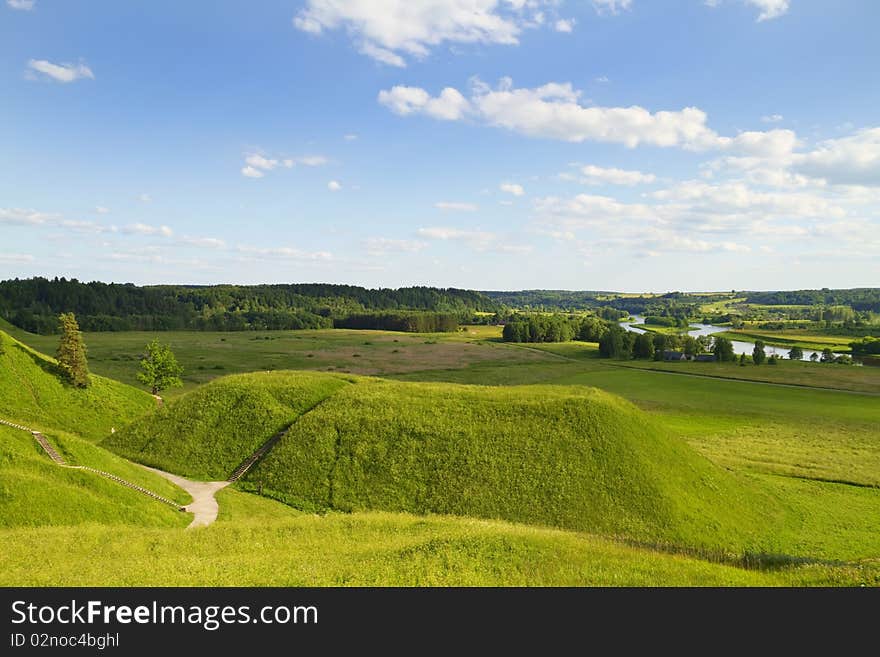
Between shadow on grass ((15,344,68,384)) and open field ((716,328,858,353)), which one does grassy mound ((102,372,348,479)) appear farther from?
open field ((716,328,858,353))

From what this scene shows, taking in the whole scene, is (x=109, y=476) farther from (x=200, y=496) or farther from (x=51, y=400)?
(x=51, y=400)

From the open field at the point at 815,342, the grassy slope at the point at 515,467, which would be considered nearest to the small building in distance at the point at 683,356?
the open field at the point at 815,342

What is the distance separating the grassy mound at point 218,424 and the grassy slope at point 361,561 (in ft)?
54.3

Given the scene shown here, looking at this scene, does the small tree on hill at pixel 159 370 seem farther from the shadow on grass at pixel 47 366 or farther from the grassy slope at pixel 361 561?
the grassy slope at pixel 361 561

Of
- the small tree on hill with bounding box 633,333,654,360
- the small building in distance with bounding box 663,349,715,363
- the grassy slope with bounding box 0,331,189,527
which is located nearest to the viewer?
the grassy slope with bounding box 0,331,189,527

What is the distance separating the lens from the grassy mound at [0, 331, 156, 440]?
4641 centimetres

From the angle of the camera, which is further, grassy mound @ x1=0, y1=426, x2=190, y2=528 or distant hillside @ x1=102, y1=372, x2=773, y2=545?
distant hillside @ x1=102, y1=372, x2=773, y2=545

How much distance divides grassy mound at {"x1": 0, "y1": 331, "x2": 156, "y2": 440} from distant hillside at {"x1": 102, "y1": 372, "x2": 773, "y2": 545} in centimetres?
862

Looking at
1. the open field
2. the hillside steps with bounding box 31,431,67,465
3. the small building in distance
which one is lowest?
the small building in distance

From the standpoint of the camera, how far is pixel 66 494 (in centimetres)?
2583

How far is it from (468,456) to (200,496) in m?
18.8

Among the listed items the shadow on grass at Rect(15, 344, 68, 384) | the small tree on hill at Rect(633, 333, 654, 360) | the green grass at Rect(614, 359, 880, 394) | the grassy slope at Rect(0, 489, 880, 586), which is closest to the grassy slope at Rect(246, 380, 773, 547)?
the grassy slope at Rect(0, 489, 880, 586)
